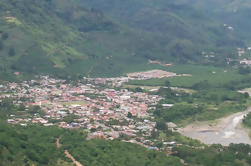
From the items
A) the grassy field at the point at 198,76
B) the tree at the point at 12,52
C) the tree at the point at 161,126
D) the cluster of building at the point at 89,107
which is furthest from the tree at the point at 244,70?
the tree at the point at 161,126

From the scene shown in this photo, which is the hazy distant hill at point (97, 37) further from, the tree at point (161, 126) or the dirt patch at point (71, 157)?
the dirt patch at point (71, 157)

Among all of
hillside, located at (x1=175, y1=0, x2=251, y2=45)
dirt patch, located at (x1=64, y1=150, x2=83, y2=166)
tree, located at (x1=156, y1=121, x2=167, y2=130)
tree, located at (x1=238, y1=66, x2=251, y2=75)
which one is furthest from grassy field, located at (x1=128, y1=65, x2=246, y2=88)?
hillside, located at (x1=175, y1=0, x2=251, y2=45)

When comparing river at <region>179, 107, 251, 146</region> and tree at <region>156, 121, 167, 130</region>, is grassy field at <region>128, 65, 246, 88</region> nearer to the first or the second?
river at <region>179, 107, 251, 146</region>

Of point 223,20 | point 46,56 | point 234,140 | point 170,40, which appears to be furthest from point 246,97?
point 223,20

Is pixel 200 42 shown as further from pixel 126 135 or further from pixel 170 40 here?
pixel 126 135

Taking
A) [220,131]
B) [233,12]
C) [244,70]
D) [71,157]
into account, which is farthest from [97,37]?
[71,157]

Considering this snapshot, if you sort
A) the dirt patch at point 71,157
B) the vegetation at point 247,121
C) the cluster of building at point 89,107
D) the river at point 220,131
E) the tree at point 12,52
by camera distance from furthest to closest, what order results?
the tree at point 12,52 → the vegetation at point 247,121 → the river at point 220,131 → the cluster of building at point 89,107 → the dirt patch at point 71,157
